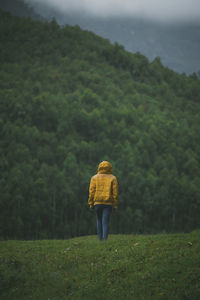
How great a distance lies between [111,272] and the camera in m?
5.94

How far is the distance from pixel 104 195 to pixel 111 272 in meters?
2.62

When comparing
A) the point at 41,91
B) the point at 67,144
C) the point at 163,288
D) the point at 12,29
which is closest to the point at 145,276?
the point at 163,288

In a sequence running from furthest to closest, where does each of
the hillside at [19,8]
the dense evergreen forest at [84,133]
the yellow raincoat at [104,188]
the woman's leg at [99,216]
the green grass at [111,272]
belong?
the hillside at [19,8]
the dense evergreen forest at [84,133]
the woman's leg at [99,216]
the yellow raincoat at [104,188]
the green grass at [111,272]

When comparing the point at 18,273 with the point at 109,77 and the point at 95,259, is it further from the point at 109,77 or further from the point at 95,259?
the point at 109,77

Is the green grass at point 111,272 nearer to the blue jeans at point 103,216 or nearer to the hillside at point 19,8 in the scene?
the blue jeans at point 103,216

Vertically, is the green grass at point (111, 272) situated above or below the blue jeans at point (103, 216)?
below

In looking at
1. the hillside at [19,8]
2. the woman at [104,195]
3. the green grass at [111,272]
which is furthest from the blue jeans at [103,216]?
the hillside at [19,8]

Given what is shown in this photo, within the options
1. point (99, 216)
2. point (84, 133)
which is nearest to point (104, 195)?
point (99, 216)

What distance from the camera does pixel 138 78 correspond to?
357ft

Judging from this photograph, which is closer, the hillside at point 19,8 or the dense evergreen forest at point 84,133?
the dense evergreen forest at point 84,133

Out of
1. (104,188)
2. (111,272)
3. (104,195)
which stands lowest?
(111,272)

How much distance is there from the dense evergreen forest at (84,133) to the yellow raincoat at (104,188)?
1337 inches

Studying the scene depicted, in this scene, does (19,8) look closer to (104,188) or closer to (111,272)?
(104,188)

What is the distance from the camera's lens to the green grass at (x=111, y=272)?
511 cm
